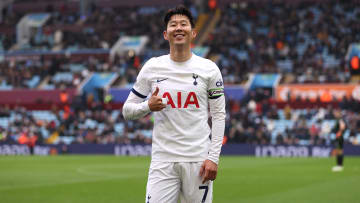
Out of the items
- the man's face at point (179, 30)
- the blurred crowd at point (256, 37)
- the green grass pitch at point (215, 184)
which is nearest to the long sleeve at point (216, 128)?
the man's face at point (179, 30)

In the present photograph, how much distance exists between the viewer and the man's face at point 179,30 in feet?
20.1

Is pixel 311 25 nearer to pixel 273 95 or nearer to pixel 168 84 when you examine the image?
pixel 273 95

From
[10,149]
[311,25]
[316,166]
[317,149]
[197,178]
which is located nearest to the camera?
[197,178]

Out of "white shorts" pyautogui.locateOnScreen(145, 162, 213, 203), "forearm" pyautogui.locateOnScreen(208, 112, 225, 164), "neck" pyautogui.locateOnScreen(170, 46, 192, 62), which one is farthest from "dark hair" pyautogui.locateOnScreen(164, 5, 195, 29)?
"white shorts" pyautogui.locateOnScreen(145, 162, 213, 203)

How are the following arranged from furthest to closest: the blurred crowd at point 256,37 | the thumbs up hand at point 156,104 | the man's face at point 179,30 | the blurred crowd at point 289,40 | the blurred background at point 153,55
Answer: the blurred crowd at point 256,37 < the blurred crowd at point 289,40 < the blurred background at point 153,55 < the man's face at point 179,30 < the thumbs up hand at point 156,104

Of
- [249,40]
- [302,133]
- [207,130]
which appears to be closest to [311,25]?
[249,40]

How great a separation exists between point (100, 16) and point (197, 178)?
181 feet

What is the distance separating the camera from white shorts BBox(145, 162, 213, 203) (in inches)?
235

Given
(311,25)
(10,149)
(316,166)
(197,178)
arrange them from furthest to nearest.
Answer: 1. (311,25)
2. (10,149)
3. (316,166)
4. (197,178)

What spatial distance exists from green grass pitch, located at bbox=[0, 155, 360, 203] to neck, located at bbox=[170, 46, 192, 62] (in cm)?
870

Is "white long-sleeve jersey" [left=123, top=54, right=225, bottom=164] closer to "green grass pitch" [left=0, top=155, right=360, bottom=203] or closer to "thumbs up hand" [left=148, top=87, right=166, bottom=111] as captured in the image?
"thumbs up hand" [left=148, top=87, right=166, bottom=111]

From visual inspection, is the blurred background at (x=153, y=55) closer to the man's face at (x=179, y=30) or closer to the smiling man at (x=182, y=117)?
the smiling man at (x=182, y=117)

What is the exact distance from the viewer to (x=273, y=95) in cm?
4416

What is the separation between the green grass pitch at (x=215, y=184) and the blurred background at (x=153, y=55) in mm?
12353
